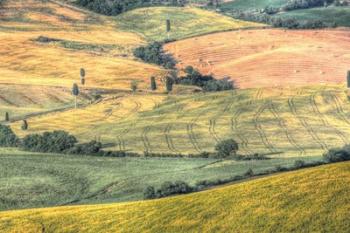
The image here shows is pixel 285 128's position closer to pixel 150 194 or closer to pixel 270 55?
pixel 270 55

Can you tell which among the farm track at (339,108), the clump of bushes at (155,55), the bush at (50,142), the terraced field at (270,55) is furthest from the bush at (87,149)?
the clump of bushes at (155,55)

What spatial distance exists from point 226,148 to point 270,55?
68.7 m

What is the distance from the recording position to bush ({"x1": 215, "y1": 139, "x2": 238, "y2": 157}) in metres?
101

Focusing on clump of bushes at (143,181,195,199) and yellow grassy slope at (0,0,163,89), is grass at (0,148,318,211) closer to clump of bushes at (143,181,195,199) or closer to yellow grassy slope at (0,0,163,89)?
clump of bushes at (143,181,195,199)

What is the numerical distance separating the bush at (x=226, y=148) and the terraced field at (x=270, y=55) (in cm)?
4917

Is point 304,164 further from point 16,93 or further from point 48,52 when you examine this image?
point 48,52

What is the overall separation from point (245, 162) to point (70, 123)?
133 ft

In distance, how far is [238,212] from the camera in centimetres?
4741

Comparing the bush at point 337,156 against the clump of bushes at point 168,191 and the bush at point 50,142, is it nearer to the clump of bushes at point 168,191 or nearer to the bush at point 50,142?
the clump of bushes at point 168,191

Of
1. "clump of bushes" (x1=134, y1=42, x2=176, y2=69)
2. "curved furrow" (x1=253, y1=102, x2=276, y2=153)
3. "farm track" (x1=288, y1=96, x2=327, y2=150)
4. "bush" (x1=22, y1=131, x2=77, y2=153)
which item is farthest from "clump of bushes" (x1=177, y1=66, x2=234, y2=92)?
"bush" (x1=22, y1=131, x2=77, y2=153)

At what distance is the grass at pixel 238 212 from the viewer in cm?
4628

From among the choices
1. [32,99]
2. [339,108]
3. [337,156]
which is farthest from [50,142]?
[339,108]

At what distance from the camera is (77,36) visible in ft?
628

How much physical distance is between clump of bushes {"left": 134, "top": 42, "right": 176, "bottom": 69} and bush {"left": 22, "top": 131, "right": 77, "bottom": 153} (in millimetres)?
60973
